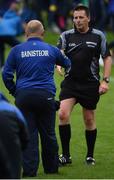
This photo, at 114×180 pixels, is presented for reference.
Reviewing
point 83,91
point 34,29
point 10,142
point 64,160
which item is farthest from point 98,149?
point 10,142

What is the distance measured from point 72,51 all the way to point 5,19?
490 inches

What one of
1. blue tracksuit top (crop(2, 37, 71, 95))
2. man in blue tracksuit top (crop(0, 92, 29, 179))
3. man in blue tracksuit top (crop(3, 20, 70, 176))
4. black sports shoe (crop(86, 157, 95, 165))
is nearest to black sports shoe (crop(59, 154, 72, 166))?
black sports shoe (crop(86, 157, 95, 165))

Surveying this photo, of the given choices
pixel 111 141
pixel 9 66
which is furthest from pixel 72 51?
pixel 111 141

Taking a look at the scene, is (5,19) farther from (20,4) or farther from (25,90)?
(25,90)

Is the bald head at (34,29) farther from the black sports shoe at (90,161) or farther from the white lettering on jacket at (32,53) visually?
the black sports shoe at (90,161)

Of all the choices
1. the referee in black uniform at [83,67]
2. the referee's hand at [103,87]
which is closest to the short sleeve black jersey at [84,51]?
the referee in black uniform at [83,67]

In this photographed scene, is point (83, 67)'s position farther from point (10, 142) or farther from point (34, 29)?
point (10, 142)

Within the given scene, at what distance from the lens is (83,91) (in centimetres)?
1158

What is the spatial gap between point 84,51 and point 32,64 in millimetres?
1197

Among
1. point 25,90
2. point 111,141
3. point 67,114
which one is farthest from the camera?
point 111,141

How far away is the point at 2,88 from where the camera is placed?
1955 cm

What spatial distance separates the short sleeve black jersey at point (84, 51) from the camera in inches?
453

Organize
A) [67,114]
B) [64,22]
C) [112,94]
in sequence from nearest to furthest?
[67,114] < [112,94] < [64,22]

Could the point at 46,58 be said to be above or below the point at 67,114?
above
